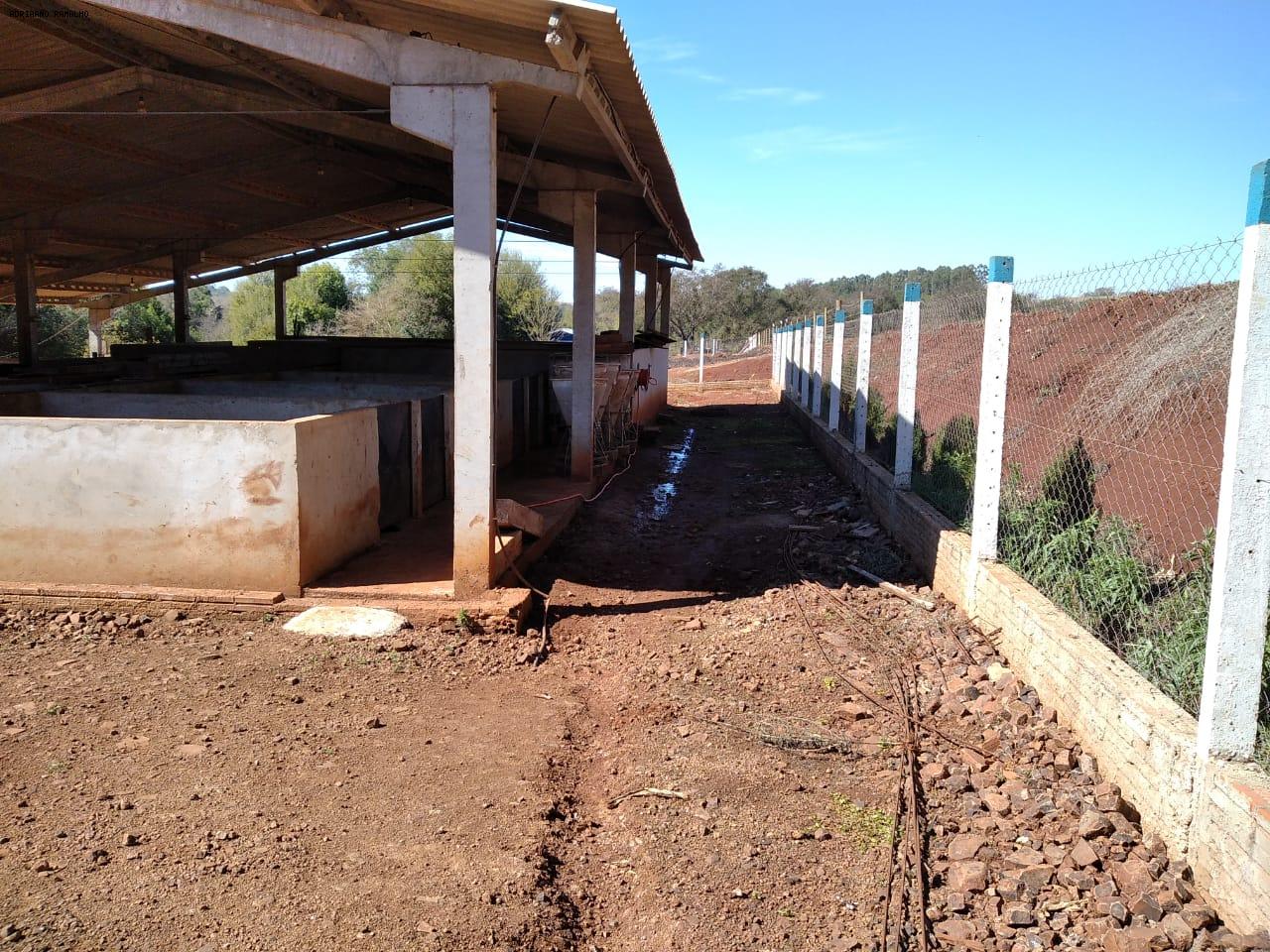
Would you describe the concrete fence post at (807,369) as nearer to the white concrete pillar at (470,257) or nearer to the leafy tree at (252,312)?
the white concrete pillar at (470,257)

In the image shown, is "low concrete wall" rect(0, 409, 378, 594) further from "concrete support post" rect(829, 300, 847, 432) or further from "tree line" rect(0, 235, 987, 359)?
"tree line" rect(0, 235, 987, 359)

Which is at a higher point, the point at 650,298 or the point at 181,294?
the point at 650,298

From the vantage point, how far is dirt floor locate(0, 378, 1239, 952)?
10.6 ft

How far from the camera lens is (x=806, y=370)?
19.7 meters

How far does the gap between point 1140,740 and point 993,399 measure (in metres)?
2.59

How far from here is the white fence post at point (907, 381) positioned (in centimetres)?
820

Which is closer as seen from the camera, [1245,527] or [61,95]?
[1245,527]

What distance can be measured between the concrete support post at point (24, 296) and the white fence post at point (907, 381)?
13.3m

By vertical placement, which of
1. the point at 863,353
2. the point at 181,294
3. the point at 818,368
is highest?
the point at 181,294

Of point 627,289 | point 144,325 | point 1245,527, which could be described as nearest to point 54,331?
point 144,325

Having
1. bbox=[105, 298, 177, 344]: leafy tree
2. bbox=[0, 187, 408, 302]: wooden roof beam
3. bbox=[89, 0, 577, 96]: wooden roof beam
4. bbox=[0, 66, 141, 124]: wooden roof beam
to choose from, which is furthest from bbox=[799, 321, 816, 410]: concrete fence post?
bbox=[105, 298, 177, 344]: leafy tree

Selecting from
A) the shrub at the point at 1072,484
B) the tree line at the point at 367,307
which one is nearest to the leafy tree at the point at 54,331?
the tree line at the point at 367,307

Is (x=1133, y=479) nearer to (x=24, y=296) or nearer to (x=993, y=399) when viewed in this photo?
(x=993, y=399)

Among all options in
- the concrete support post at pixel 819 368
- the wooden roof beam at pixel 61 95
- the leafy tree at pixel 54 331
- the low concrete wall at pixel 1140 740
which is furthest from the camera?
the leafy tree at pixel 54 331
